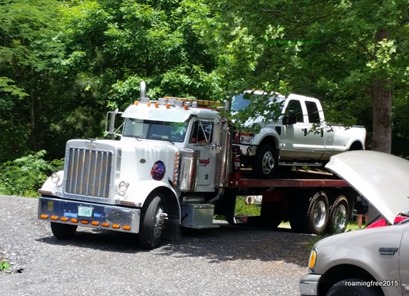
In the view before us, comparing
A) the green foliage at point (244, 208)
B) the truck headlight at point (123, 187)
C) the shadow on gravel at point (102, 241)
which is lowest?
the shadow on gravel at point (102, 241)

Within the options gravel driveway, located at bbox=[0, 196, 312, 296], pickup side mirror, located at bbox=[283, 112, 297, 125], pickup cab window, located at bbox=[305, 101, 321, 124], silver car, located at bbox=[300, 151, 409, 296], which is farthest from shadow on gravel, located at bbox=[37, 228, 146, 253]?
silver car, located at bbox=[300, 151, 409, 296]

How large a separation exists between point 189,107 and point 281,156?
3.27 metres

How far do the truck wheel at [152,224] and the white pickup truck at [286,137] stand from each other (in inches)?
89.8

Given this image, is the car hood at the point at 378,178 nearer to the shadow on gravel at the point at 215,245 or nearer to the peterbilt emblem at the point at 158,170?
the shadow on gravel at the point at 215,245

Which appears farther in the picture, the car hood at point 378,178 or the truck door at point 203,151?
the truck door at point 203,151

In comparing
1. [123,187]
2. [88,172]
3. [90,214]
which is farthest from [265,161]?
[90,214]

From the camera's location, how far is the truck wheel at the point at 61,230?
1422cm

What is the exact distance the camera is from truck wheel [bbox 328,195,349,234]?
19688mm

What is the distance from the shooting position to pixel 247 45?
13.5m

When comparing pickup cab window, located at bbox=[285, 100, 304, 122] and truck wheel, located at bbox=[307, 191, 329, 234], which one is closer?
pickup cab window, located at bbox=[285, 100, 304, 122]

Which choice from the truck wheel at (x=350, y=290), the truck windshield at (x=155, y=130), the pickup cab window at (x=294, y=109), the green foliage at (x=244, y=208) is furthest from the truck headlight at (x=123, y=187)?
the truck wheel at (x=350, y=290)

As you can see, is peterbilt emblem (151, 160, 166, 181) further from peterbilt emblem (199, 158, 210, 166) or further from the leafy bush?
the leafy bush

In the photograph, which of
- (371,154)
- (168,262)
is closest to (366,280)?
(371,154)

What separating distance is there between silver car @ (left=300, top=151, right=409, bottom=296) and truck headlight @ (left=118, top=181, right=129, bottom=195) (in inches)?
241
